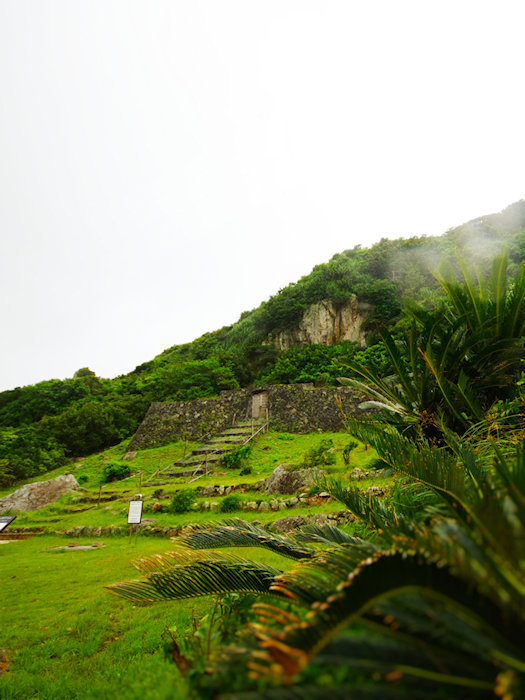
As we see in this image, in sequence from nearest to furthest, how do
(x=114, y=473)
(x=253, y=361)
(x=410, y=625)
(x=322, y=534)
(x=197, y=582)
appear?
(x=410, y=625) < (x=197, y=582) < (x=322, y=534) < (x=114, y=473) < (x=253, y=361)

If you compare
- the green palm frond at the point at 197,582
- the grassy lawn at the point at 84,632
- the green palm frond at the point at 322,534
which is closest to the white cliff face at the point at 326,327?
the grassy lawn at the point at 84,632

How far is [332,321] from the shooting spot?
103ft

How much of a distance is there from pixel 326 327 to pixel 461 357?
28.3 m

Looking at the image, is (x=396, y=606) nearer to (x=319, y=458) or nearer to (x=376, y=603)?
(x=376, y=603)

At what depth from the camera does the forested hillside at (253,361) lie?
19.8 metres

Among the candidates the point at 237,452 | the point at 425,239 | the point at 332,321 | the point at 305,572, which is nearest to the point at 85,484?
the point at 237,452

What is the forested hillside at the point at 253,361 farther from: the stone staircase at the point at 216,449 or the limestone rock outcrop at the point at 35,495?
the stone staircase at the point at 216,449

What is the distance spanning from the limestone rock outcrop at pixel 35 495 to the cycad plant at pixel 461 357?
12.4 meters

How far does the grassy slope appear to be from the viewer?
2.48 m

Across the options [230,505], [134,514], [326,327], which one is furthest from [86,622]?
[326,327]

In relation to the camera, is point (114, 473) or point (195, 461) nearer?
point (114, 473)

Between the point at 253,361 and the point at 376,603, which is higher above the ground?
the point at 253,361

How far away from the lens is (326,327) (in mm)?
31516

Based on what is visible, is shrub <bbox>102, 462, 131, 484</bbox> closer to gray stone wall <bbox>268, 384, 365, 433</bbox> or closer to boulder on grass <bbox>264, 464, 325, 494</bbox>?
gray stone wall <bbox>268, 384, 365, 433</bbox>
